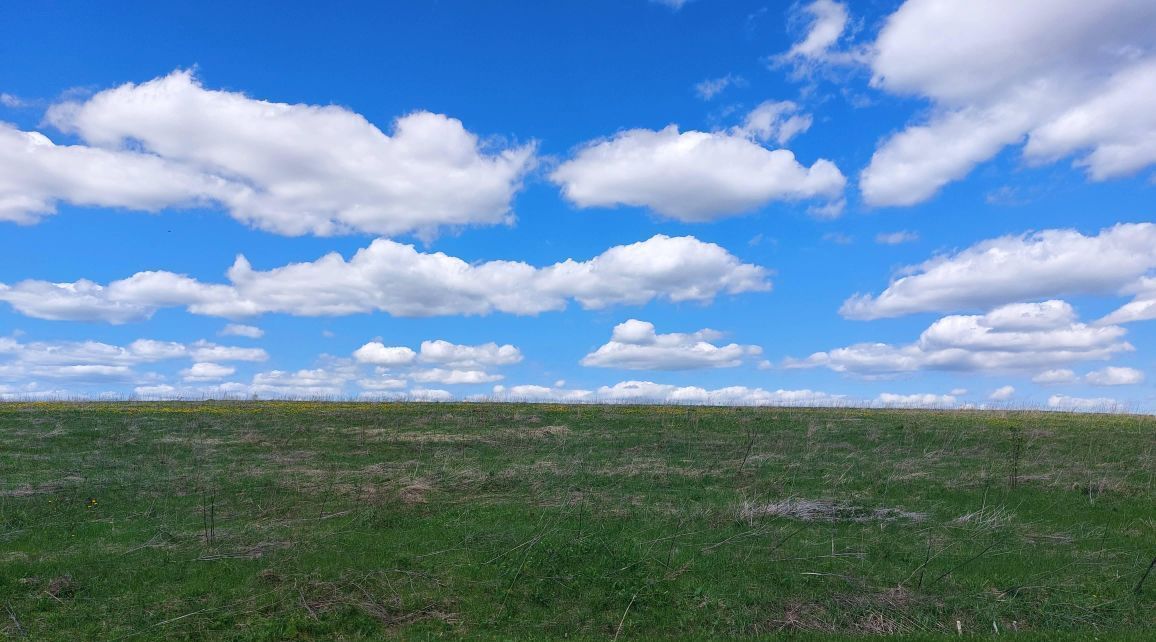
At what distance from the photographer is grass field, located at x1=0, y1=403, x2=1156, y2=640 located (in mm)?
10414

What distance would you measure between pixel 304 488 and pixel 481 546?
789 centimetres

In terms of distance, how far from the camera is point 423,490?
18.3m

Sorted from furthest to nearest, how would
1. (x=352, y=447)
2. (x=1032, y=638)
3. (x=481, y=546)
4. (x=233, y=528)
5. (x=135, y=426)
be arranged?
(x=135, y=426), (x=352, y=447), (x=233, y=528), (x=481, y=546), (x=1032, y=638)

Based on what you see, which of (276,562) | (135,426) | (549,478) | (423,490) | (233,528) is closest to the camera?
(276,562)

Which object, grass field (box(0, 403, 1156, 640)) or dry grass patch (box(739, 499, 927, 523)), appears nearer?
grass field (box(0, 403, 1156, 640))

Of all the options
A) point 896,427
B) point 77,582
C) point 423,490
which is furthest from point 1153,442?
point 77,582

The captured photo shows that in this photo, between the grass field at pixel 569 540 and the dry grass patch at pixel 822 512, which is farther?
the dry grass patch at pixel 822 512

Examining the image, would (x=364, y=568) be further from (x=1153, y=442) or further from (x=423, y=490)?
(x=1153, y=442)

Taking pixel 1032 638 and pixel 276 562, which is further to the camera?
pixel 276 562

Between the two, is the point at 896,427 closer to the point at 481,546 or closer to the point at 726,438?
the point at 726,438

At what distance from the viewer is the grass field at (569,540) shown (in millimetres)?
10414

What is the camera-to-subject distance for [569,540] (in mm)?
12859

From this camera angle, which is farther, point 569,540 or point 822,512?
point 822,512

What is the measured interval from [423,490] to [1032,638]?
540 inches
